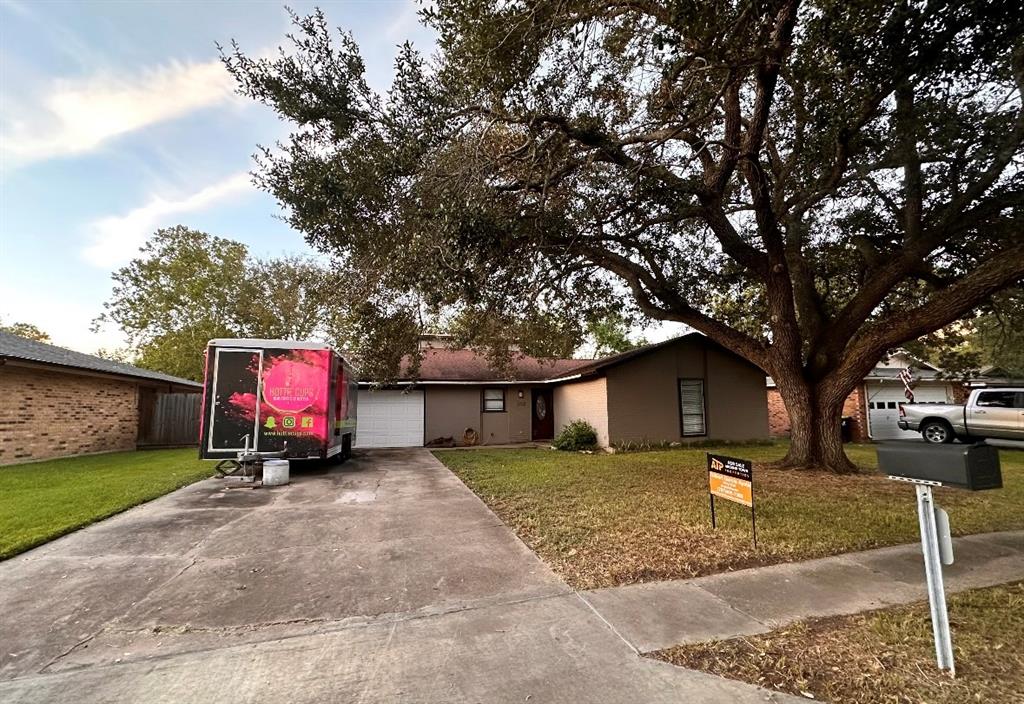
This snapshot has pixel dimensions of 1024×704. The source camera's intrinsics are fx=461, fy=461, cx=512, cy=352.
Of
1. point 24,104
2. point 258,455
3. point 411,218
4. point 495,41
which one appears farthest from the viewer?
point 258,455

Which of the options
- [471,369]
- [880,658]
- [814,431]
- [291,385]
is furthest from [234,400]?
[814,431]

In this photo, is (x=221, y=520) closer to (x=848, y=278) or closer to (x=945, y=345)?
(x=848, y=278)

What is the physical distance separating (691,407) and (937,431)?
751 centimetres

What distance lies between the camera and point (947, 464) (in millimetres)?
2574

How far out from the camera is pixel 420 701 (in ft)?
7.80

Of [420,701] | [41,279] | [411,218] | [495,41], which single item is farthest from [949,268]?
[41,279]

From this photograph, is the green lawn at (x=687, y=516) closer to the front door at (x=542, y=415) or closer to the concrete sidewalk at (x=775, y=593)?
the concrete sidewalk at (x=775, y=593)

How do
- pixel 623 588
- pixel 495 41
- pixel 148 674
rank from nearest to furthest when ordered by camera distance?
1. pixel 148 674
2. pixel 623 588
3. pixel 495 41

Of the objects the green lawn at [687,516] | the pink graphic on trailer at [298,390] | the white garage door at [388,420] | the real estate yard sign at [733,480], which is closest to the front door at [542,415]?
the white garage door at [388,420]

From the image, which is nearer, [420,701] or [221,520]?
[420,701]

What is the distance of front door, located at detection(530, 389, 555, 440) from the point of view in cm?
1936

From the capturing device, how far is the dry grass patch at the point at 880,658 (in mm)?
2424

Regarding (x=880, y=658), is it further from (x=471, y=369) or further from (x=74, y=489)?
(x=471, y=369)

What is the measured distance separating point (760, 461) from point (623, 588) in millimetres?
9267
